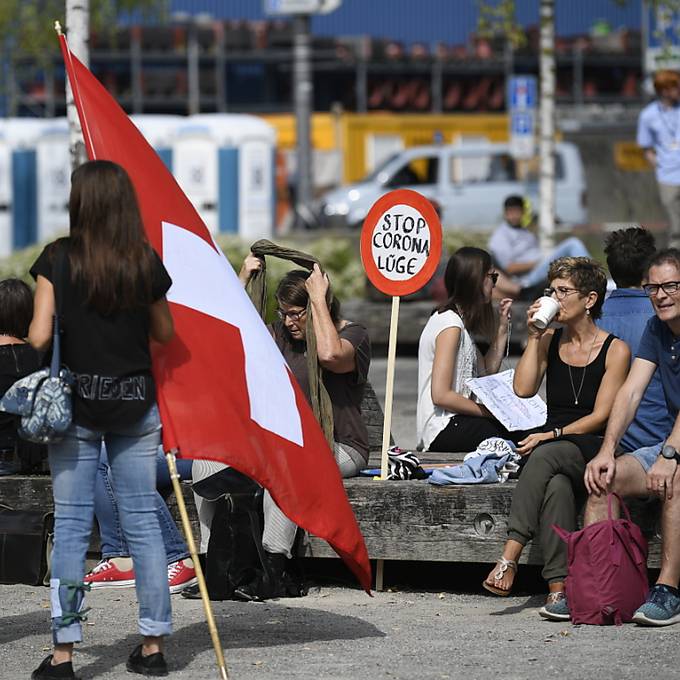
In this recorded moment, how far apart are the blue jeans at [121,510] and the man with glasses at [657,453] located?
5.83ft

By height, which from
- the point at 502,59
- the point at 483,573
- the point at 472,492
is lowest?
the point at 483,573

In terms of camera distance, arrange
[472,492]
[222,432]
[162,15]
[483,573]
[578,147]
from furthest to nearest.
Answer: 1. [162,15]
2. [578,147]
3. [483,573]
4. [472,492]
5. [222,432]

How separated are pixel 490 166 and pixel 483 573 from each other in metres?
20.8

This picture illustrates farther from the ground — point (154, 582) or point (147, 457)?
point (147, 457)

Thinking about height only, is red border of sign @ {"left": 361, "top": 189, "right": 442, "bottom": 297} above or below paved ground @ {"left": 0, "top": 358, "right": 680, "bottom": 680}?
above

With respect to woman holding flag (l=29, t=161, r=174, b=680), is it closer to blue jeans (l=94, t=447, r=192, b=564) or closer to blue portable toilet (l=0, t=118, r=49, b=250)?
blue jeans (l=94, t=447, r=192, b=564)

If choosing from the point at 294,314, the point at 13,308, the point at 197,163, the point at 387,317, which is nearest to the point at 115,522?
the point at 13,308

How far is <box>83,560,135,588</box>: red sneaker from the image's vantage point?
21.6ft

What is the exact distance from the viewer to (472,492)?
6418 mm

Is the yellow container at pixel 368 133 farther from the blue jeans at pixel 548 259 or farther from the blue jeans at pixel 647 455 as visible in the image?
the blue jeans at pixel 647 455

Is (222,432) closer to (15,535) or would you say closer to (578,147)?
(15,535)

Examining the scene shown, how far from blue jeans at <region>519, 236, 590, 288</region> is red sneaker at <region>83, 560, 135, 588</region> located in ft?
21.9

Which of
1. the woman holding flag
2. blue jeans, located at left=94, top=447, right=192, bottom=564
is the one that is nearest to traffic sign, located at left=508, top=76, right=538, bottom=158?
blue jeans, located at left=94, top=447, right=192, bottom=564

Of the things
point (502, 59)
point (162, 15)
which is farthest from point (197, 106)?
point (162, 15)
